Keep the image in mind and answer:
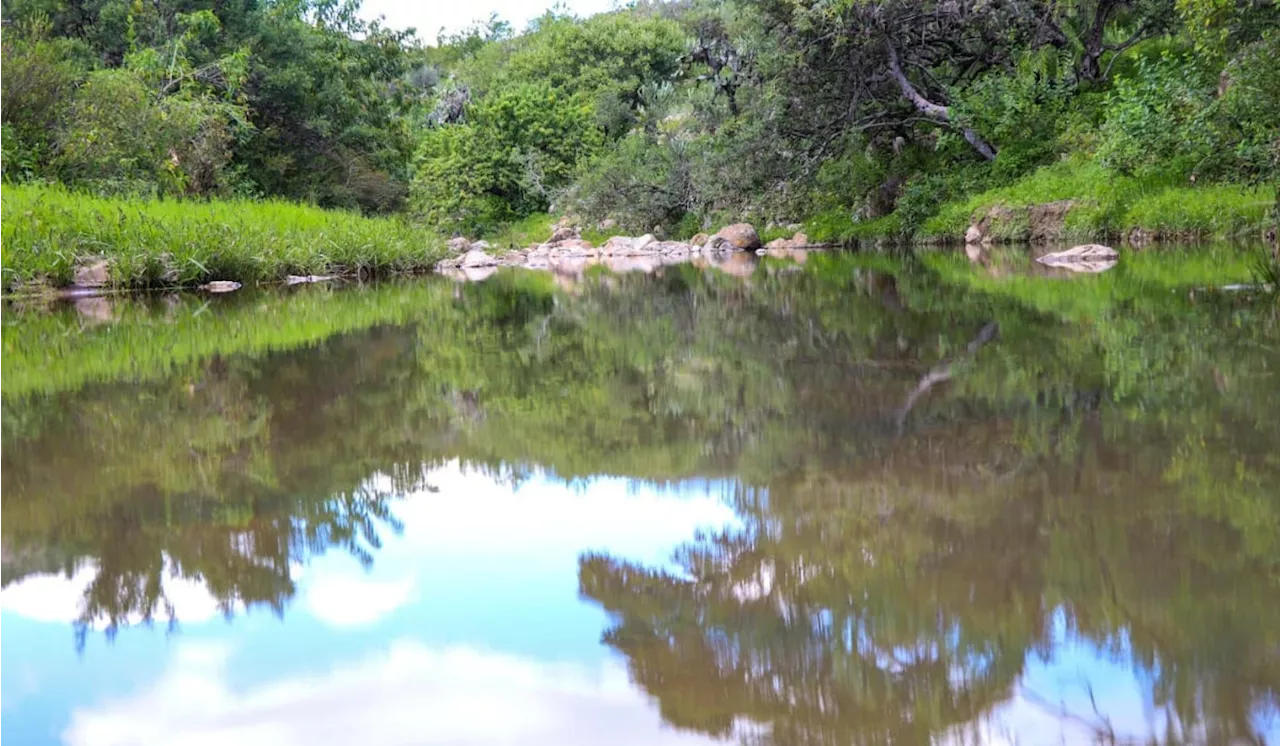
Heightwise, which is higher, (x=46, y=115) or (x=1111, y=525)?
(x=46, y=115)

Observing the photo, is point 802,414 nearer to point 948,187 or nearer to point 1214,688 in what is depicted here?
point 1214,688

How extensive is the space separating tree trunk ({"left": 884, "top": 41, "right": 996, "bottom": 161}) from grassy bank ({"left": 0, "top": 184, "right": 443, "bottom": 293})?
10335mm

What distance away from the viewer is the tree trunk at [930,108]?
1870cm

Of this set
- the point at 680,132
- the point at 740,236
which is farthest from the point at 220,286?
the point at 680,132

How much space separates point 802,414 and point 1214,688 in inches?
74.4

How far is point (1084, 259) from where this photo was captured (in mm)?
10633

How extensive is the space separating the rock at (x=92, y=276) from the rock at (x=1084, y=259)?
9486 mm

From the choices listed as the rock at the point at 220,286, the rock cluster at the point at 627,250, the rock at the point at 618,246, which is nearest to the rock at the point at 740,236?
the rock cluster at the point at 627,250

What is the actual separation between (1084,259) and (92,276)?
10323mm

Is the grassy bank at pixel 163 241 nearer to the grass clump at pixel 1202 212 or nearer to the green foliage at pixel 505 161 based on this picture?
the grass clump at pixel 1202 212

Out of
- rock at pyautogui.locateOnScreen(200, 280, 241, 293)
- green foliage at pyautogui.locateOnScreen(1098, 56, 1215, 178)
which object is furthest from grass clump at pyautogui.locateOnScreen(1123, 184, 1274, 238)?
rock at pyautogui.locateOnScreen(200, 280, 241, 293)

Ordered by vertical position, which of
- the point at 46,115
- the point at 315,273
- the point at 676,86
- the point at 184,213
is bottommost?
the point at 315,273

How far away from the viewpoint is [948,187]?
1903cm

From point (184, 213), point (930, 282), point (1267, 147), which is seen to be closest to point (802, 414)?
point (930, 282)
